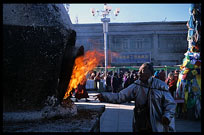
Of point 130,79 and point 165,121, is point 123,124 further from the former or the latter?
point 130,79

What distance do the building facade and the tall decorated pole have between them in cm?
1988

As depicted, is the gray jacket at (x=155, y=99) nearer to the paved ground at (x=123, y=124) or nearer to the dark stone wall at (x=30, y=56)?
the dark stone wall at (x=30, y=56)

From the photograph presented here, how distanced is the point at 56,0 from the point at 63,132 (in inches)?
75.0

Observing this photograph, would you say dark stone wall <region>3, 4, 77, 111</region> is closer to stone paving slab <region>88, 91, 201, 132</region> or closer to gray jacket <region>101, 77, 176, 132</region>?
gray jacket <region>101, 77, 176, 132</region>

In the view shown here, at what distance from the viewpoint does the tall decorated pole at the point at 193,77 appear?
6391mm

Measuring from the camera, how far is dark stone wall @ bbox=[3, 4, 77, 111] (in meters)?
2.60

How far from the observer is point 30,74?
267cm

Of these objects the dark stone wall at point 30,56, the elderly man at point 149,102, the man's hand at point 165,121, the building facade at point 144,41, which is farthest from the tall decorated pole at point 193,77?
the building facade at point 144,41

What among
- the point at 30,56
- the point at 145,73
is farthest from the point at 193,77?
the point at 30,56

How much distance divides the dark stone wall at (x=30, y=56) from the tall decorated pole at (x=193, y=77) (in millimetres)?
4910

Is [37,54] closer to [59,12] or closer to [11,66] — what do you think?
[11,66]

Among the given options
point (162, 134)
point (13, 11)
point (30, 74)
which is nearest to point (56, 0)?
point (13, 11)

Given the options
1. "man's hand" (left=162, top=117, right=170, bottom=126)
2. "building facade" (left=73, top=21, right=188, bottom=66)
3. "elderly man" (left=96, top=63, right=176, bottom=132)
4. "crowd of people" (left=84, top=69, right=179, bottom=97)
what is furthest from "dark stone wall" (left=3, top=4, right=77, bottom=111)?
"building facade" (left=73, top=21, right=188, bottom=66)

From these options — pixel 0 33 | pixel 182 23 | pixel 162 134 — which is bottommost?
pixel 162 134
